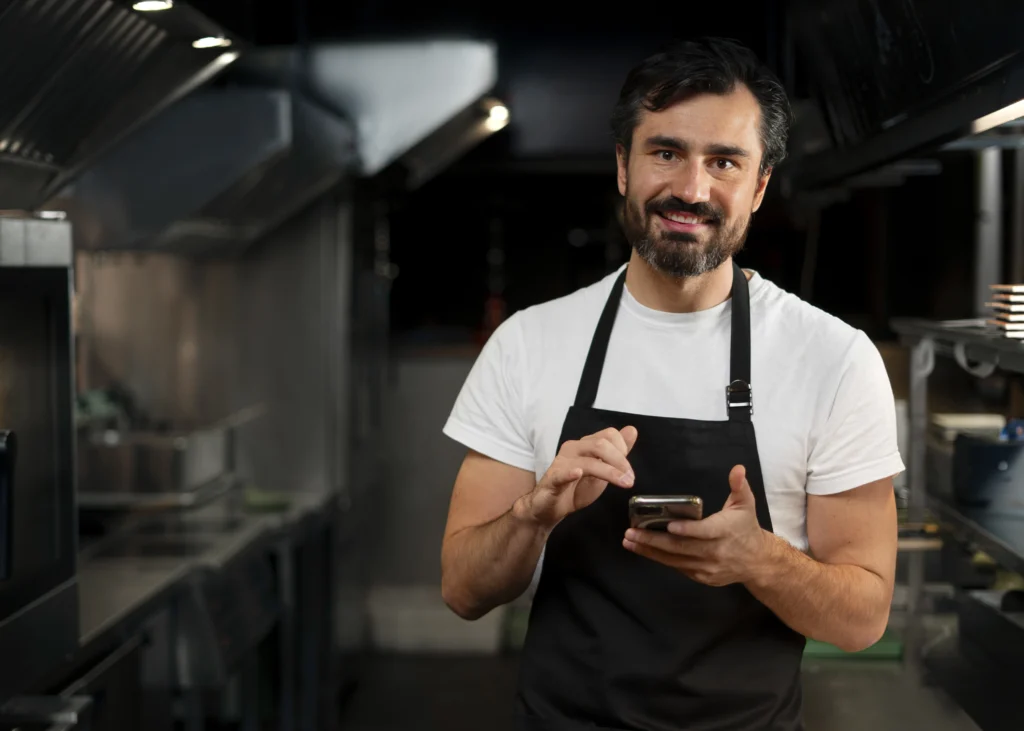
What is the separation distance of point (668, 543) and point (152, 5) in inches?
56.4

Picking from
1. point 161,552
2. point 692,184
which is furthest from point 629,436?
point 161,552

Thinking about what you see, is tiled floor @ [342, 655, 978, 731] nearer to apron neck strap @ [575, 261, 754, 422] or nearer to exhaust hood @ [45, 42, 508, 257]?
apron neck strap @ [575, 261, 754, 422]

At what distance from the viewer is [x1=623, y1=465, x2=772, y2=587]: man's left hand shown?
134 cm

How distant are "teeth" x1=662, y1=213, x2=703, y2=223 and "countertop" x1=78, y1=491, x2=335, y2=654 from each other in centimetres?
137

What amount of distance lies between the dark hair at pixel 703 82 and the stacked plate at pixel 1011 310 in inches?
14.8

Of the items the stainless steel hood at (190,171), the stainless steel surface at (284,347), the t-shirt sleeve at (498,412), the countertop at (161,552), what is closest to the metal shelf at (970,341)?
the t-shirt sleeve at (498,412)

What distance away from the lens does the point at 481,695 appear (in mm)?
4535

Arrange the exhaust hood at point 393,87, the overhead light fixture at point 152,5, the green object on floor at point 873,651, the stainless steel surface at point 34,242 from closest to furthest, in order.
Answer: the stainless steel surface at point 34,242
the green object on floor at point 873,651
the overhead light fixture at point 152,5
the exhaust hood at point 393,87

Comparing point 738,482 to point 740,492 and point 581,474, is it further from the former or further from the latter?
point 581,474

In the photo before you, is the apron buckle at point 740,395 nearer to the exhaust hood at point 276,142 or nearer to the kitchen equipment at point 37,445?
the kitchen equipment at point 37,445

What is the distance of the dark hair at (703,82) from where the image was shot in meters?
1.57

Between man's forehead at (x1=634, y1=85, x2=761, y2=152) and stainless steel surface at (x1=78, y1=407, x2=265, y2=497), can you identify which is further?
stainless steel surface at (x1=78, y1=407, x2=265, y2=497)

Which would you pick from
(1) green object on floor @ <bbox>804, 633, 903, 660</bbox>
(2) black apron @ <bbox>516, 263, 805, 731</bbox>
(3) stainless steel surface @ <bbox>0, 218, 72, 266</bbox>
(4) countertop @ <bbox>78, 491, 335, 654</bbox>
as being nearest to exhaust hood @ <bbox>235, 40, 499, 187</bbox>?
(4) countertop @ <bbox>78, 491, 335, 654</bbox>

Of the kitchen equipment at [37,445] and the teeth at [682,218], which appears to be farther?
the kitchen equipment at [37,445]
